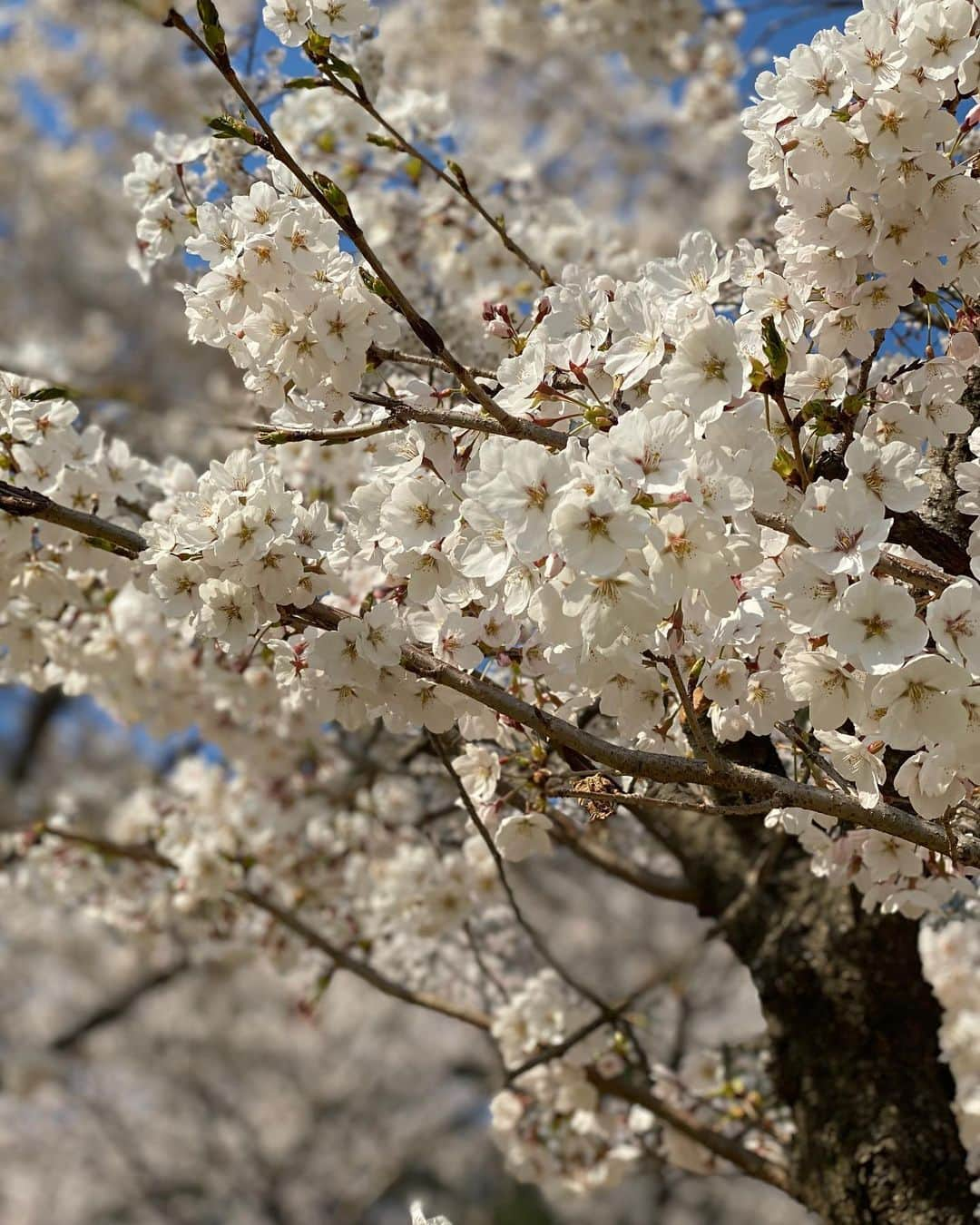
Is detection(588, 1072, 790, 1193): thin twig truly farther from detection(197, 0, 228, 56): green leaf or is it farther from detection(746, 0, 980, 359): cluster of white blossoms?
detection(197, 0, 228, 56): green leaf

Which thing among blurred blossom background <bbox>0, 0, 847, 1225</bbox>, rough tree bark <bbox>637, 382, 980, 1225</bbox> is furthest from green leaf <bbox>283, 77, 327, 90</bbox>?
blurred blossom background <bbox>0, 0, 847, 1225</bbox>

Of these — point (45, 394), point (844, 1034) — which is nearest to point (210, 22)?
point (45, 394)

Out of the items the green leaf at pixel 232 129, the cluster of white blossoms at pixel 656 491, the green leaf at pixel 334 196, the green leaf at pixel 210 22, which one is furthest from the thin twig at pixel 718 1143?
the green leaf at pixel 210 22

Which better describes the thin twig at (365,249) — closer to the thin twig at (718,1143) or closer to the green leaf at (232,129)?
the green leaf at (232,129)

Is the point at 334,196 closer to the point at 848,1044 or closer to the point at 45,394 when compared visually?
the point at 45,394

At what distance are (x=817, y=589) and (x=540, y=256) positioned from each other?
2939mm

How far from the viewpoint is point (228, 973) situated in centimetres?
849

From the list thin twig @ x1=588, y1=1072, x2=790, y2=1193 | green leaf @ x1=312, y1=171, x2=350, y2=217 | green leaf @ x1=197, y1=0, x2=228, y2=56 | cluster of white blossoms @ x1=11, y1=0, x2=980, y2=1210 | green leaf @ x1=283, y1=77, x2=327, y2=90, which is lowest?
thin twig @ x1=588, y1=1072, x2=790, y2=1193

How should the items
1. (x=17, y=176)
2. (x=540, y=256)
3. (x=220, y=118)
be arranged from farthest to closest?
(x=17, y=176)
(x=540, y=256)
(x=220, y=118)

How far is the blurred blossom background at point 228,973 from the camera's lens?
824 cm

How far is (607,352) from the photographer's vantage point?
157cm

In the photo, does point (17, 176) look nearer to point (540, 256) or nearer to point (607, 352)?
point (540, 256)

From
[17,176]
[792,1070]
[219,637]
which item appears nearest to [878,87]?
[219,637]

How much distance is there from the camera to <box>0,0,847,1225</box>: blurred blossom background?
8242 millimetres
